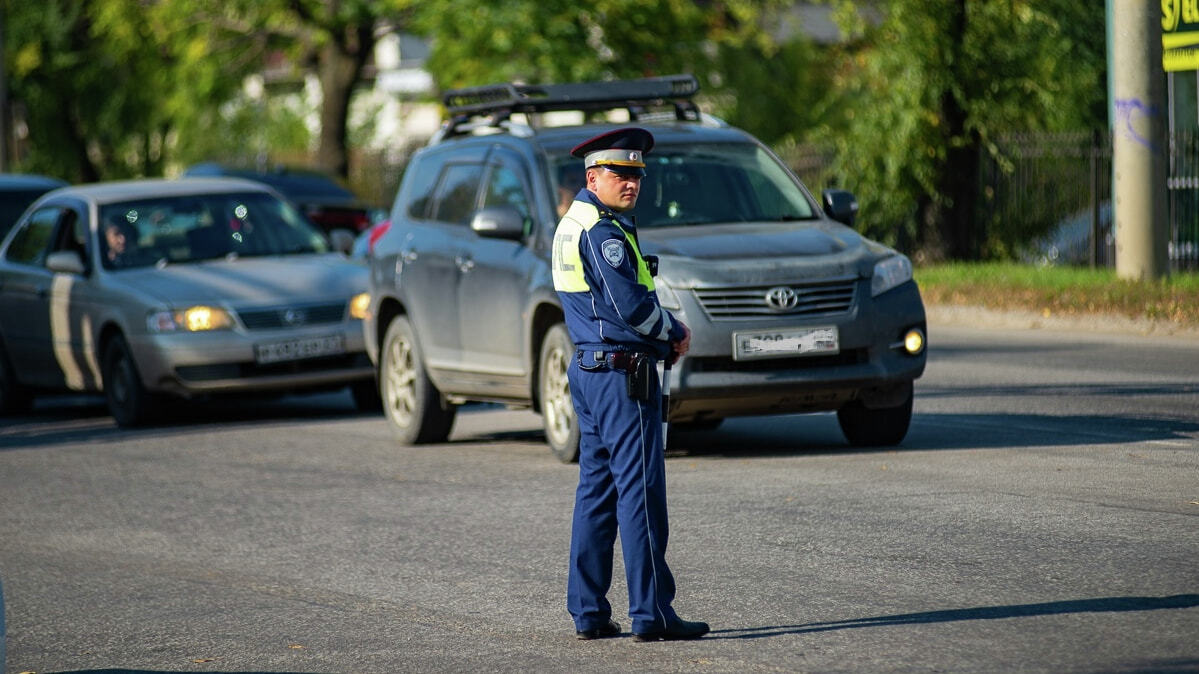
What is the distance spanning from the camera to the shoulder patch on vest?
6.12m

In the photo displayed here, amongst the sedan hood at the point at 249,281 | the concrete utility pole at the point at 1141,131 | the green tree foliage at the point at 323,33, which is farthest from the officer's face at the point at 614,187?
the green tree foliage at the point at 323,33

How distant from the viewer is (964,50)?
23719mm

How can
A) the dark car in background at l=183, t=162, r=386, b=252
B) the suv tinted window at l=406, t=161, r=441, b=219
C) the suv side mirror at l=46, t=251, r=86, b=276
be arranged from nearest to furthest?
1. the suv tinted window at l=406, t=161, r=441, b=219
2. the suv side mirror at l=46, t=251, r=86, b=276
3. the dark car in background at l=183, t=162, r=386, b=252

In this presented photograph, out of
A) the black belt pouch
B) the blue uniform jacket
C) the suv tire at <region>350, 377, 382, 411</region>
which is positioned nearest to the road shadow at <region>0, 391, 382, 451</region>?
the suv tire at <region>350, 377, 382, 411</region>

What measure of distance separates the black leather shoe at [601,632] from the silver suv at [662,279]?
11.7 ft

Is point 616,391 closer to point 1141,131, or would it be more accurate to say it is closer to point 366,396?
point 366,396

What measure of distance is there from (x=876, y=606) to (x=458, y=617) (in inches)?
56.8

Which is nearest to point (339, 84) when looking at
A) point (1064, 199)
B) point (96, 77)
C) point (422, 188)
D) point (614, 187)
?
point (96, 77)

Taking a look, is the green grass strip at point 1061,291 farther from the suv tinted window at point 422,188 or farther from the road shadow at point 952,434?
the suv tinted window at point 422,188

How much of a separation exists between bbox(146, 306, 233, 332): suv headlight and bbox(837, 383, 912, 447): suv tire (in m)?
4.87

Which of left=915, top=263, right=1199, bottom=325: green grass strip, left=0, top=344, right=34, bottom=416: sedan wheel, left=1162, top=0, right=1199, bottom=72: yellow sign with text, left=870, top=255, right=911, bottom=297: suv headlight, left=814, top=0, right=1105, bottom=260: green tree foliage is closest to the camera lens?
left=870, top=255, right=911, bottom=297: suv headlight

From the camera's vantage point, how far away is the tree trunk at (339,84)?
39938mm

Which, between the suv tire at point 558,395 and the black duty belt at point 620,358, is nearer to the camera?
the black duty belt at point 620,358

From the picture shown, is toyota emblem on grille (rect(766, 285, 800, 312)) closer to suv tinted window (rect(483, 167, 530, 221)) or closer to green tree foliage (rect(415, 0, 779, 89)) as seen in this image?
suv tinted window (rect(483, 167, 530, 221))
